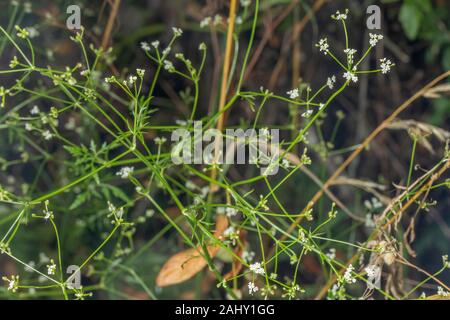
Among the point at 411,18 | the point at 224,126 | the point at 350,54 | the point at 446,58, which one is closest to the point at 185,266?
the point at 224,126

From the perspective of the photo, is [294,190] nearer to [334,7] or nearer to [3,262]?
[334,7]

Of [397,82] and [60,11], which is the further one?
[397,82]

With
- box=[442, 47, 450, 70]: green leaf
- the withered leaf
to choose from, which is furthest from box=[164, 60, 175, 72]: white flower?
box=[442, 47, 450, 70]: green leaf

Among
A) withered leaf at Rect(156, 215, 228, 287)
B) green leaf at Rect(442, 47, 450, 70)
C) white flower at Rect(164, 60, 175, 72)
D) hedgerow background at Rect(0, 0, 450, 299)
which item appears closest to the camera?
white flower at Rect(164, 60, 175, 72)

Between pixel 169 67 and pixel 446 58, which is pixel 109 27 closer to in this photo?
pixel 169 67

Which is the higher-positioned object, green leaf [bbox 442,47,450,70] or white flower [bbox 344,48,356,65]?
green leaf [bbox 442,47,450,70]

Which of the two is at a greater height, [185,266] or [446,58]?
[446,58]

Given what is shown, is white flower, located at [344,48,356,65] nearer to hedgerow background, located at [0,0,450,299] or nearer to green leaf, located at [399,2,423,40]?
hedgerow background, located at [0,0,450,299]
